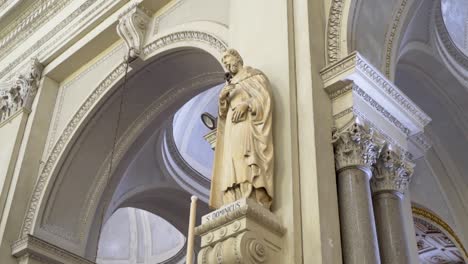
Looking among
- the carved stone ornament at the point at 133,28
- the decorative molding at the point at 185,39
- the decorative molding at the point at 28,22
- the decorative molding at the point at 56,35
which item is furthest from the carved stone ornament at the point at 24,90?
the decorative molding at the point at 185,39

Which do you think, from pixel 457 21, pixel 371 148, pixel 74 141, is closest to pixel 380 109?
pixel 371 148

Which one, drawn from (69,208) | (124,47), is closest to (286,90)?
(124,47)

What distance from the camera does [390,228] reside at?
173 inches

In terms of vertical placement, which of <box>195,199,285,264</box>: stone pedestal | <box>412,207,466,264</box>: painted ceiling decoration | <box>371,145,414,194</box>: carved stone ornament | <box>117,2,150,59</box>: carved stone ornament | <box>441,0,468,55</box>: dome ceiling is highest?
<box>441,0,468,55</box>: dome ceiling

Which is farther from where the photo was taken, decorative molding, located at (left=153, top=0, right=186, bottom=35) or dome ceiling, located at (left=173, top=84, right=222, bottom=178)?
dome ceiling, located at (left=173, top=84, right=222, bottom=178)

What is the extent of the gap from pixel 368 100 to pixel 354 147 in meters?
0.48

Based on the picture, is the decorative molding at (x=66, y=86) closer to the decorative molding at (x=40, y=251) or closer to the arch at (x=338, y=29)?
the decorative molding at (x=40, y=251)

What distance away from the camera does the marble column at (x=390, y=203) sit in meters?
4.33

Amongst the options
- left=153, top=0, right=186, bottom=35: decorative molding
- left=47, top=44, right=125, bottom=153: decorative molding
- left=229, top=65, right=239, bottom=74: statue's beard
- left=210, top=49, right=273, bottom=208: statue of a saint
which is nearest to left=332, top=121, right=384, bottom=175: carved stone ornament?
left=210, top=49, right=273, bottom=208: statue of a saint

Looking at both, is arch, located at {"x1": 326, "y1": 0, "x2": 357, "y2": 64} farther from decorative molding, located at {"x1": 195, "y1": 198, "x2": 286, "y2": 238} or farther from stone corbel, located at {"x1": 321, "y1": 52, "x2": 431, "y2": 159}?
decorative molding, located at {"x1": 195, "y1": 198, "x2": 286, "y2": 238}

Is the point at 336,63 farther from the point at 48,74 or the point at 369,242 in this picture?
the point at 48,74

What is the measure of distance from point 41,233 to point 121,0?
2.68 meters

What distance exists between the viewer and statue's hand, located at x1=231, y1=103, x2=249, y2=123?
4.22m

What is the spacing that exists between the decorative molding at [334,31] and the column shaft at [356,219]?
3.06 feet
